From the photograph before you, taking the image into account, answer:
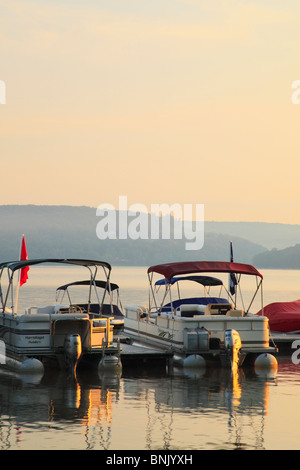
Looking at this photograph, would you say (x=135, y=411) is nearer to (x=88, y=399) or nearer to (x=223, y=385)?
(x=88, y=399)

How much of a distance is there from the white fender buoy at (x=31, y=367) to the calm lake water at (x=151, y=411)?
37cm

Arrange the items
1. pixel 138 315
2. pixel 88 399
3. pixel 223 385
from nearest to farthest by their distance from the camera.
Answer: pixel 88 399, pixel 223 385, pixel 138 315

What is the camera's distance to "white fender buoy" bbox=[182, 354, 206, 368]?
25091mm

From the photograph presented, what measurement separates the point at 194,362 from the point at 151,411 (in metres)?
6.47

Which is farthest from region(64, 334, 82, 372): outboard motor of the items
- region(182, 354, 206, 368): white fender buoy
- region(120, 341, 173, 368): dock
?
region(182, 354, 206, 368): white fender buoy

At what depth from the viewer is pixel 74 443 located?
15.2 m

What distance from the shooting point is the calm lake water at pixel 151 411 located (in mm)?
15531

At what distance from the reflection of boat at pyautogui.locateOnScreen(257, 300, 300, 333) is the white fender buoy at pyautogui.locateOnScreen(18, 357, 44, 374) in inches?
520

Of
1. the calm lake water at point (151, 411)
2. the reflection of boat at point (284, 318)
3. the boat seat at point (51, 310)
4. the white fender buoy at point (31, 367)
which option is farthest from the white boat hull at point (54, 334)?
the reflection of boat at point (284, 318)

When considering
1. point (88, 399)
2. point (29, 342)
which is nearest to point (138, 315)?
point (29, 342)

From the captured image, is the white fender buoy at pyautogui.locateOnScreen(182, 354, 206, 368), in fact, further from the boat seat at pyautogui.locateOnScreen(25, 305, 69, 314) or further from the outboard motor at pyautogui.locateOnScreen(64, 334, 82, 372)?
the boat seat at pyautogui.locateOnScreen(25, 305, 69, 314)

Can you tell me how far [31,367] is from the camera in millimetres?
23531
